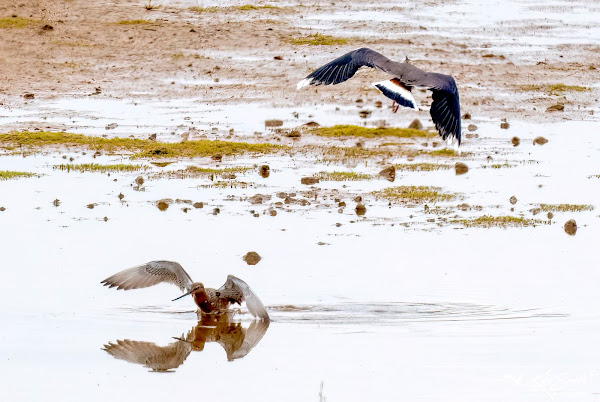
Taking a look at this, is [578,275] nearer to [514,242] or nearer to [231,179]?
[514,242]

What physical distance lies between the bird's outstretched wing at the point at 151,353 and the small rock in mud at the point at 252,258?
6.41ft

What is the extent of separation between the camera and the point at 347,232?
11.0 meters

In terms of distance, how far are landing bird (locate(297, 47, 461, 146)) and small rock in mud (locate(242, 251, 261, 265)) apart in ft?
4.82

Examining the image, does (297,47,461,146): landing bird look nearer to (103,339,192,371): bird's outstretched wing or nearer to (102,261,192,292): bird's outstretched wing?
(102,261,192,292): bird's outstretched wing

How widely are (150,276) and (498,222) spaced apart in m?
3.83

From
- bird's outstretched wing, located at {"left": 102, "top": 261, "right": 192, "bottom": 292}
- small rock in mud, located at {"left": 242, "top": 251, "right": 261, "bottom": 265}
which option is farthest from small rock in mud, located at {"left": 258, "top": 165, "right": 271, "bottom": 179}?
Answer: bird's outstretched wing, located at {"left": 102, "top": 261, "right": 192, "bottom": 292}

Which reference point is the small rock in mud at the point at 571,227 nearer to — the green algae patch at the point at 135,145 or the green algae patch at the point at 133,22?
the green algae patch at the point at 135,145

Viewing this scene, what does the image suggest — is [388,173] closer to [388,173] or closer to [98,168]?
[388,173]

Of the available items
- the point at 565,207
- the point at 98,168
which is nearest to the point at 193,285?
the point at 565,207

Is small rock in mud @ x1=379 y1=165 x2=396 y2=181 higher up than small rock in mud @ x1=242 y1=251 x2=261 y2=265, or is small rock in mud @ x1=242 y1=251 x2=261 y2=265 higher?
small rock in mud @ x1=379 y1=165 x2=396 y2=181

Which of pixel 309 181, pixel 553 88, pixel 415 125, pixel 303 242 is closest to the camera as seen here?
pixel 303 242

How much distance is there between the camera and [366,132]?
51.6 ft

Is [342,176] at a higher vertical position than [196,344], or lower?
higher

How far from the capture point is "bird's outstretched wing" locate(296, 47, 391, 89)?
9078mm
